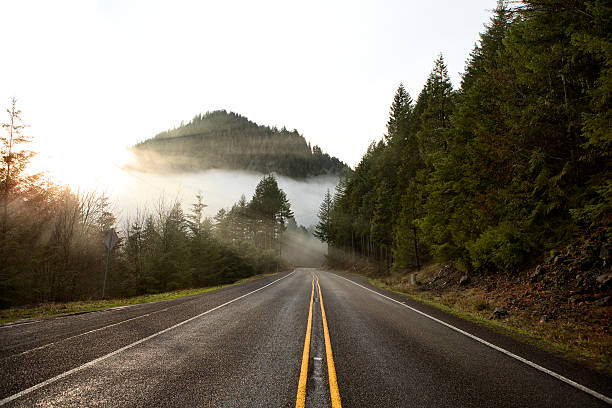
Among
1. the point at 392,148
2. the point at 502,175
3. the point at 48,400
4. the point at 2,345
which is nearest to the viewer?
the point at 48,400

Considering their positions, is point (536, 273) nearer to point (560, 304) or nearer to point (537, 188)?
point (560, 304)

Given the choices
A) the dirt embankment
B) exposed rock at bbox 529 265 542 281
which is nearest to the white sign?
the dirt embankment

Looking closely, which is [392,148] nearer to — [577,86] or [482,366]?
[577,86]

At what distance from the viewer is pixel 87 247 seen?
23016mm

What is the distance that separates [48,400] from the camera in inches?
144

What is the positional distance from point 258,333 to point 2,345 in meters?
5.43

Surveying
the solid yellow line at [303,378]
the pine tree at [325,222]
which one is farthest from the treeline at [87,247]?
the pine tree at [325,222]

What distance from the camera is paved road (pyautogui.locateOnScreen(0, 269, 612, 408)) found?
3.83m

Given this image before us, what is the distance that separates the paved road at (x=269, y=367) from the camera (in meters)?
3.83

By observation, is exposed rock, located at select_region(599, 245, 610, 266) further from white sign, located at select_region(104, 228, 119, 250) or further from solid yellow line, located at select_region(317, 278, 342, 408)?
white sign, located at select_region(104, 228, 119, 250)

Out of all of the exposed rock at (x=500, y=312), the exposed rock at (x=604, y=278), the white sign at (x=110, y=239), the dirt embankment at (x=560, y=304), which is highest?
the white sign at (x=110, y=239)

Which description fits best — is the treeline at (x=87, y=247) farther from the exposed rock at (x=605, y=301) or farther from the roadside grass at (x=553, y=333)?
the exposed rock at (x=605, y=301)

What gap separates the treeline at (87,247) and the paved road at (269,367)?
12866 millimetres

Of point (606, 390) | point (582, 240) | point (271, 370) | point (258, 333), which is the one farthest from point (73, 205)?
point (582, 240)
